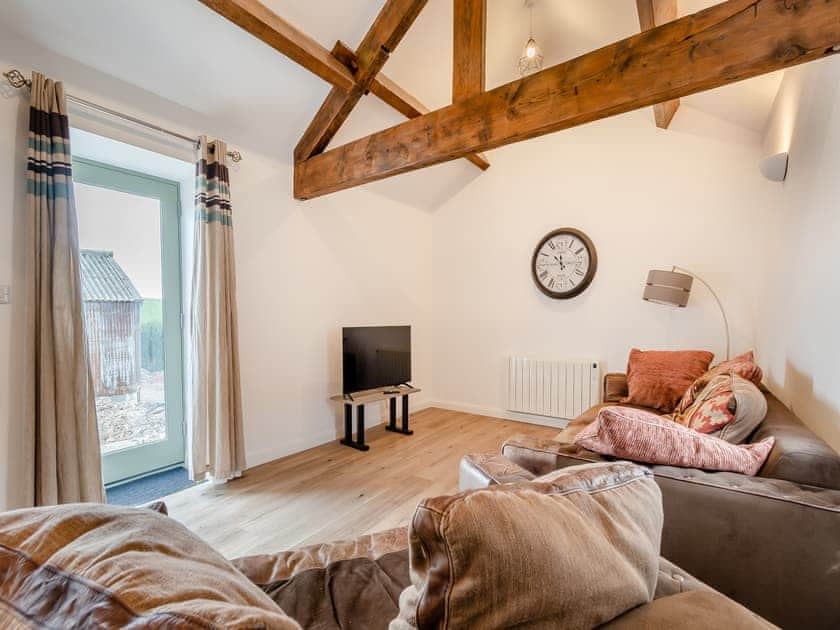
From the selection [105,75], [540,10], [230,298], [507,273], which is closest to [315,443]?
[230,298]

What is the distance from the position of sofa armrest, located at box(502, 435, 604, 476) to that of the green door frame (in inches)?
104

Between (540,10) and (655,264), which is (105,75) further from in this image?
(655,264)

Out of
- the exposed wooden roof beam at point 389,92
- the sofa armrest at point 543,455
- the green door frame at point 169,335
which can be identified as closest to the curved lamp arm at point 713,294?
the exposed wooden roof beam at point 389,92

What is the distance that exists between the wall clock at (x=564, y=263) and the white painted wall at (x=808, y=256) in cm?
141

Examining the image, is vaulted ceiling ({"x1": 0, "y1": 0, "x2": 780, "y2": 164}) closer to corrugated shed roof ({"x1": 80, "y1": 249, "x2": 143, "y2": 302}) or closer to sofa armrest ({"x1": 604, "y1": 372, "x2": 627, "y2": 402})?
corrugated shed roof ({"x1": 80, "y1": 249, "x2": 143, "y2": 302})

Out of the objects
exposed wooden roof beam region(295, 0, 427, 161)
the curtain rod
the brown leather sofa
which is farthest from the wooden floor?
exposed wooden roof beam region(295, 0, 427, 161)

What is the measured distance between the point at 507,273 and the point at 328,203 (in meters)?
2.11

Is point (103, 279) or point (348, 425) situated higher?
point (103, 279)

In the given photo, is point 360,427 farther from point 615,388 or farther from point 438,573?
point 438,573

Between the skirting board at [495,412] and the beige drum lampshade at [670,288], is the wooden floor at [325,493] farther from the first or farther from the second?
the beige drum lampshade at [670,288]

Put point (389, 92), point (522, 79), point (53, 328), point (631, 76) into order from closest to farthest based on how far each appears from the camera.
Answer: point (631, 76) < point (53, 328) < point (522, 79) < point (389, 92)

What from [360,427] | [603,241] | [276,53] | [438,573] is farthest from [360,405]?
[438,573]

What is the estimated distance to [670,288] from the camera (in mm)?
3160

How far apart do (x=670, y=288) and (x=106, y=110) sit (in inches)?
160
